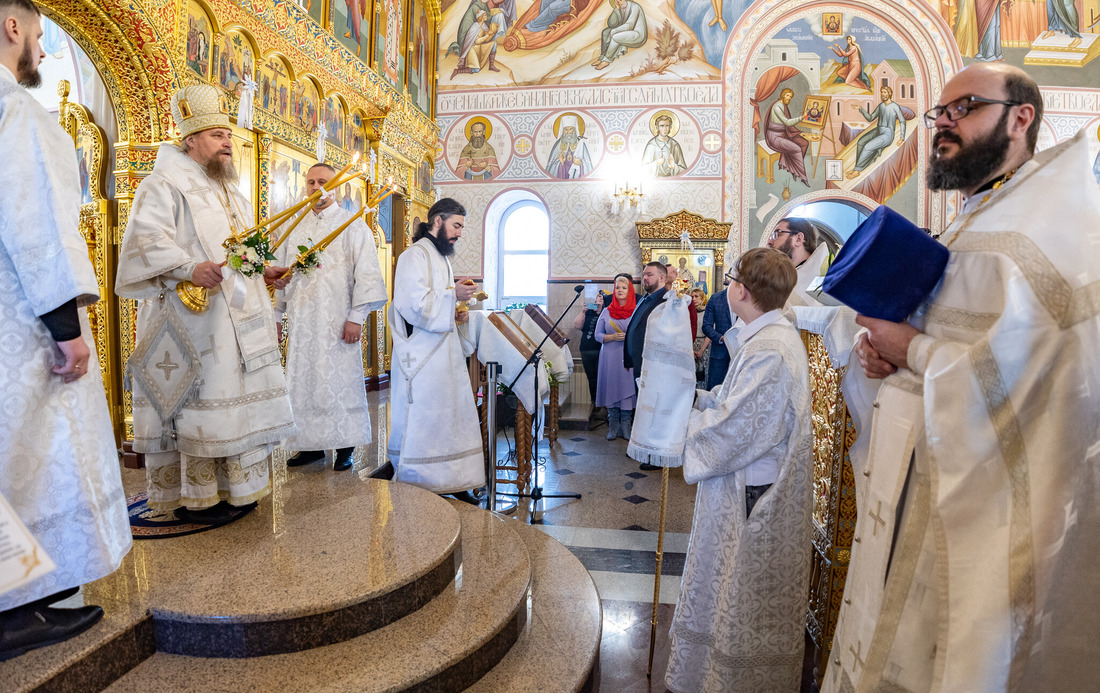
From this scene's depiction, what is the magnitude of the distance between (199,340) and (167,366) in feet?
0.54

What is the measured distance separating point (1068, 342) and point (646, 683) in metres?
1.92

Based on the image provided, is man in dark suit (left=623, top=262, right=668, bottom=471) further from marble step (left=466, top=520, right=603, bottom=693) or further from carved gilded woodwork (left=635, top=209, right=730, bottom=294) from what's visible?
carved gilded woodwork (left=635, top=209, right=730, bottom=294)

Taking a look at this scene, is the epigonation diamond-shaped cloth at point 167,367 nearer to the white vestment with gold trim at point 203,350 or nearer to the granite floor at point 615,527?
the white vestment with gold trim at point 203,350

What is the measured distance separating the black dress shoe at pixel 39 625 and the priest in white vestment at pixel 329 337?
2063 mm

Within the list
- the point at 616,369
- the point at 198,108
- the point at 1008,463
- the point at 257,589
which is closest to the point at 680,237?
the point at 616,369

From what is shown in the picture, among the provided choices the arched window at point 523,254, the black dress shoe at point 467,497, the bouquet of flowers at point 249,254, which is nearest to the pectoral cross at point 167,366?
the bouquet of flowers at point 249,254

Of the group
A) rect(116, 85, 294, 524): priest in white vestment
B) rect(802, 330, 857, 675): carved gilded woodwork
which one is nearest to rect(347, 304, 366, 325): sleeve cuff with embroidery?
rect(116, 85, 294, 524): priest in white vestment

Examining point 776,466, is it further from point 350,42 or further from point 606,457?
point 350,42

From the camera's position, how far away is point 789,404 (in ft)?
7.20

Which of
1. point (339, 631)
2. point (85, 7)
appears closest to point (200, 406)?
point (339, 631)

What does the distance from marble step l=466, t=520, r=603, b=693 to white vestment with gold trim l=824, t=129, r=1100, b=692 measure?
1.11m

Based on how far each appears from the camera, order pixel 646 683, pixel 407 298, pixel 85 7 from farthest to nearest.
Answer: pixel 85 7 → pixel 407 298 → pixel 646 683

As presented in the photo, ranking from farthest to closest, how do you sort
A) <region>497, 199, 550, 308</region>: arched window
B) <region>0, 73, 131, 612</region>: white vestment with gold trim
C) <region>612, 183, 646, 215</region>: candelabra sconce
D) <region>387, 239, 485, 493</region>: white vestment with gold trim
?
<region>497, 199, 550, 308</region>: arched window, <region>612, 183, 646, 215</region>: candelabra sconce, <region>387, 239, 485, 493</region>: white vestment with gold trim, <region>0, 73, 131, 612</region>: white vestment with gold trim

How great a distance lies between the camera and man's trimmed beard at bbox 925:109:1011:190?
1.62 meters
